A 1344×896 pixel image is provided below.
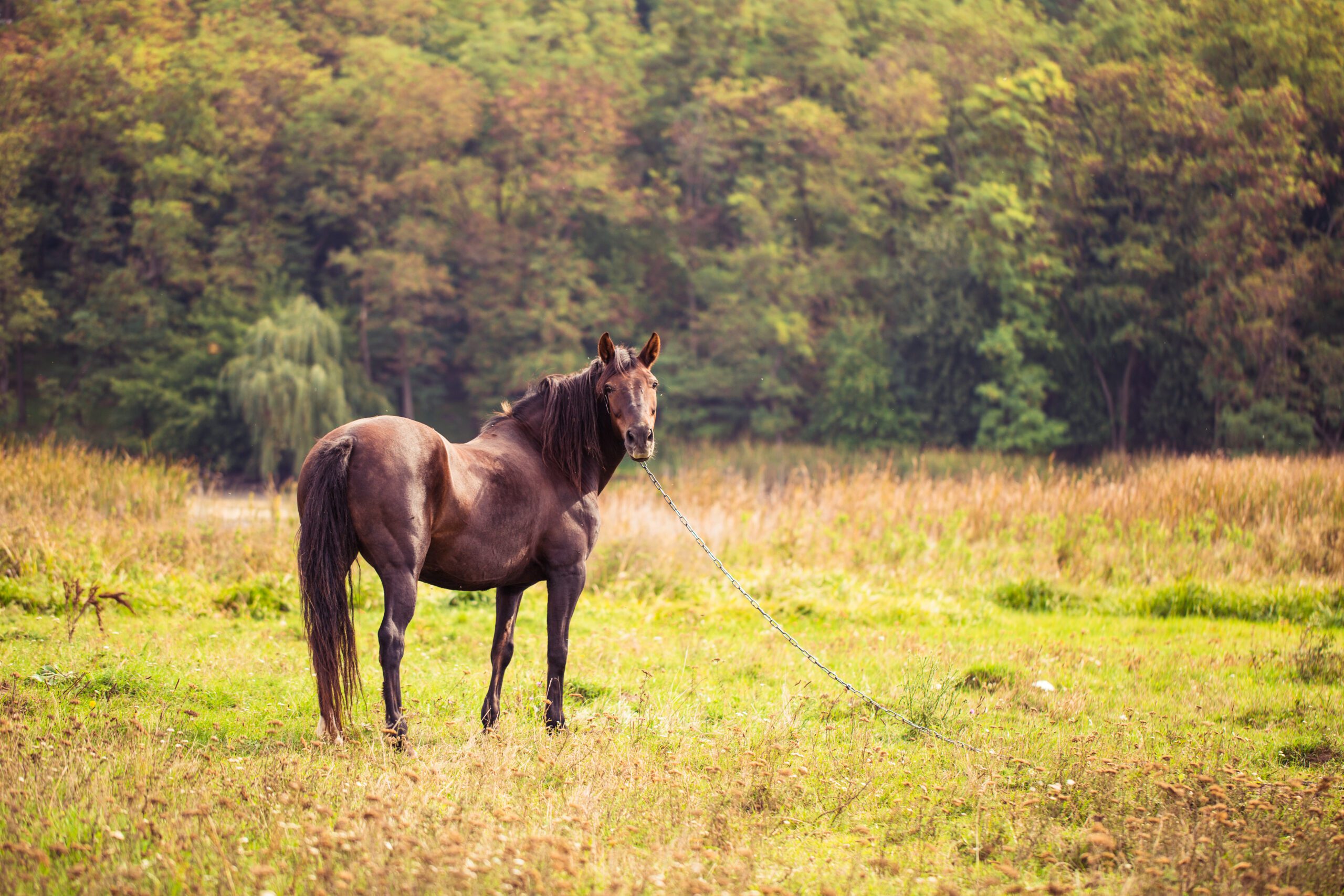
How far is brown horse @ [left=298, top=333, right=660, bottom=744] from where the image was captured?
15.0 feet

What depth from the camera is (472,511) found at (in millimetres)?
4980

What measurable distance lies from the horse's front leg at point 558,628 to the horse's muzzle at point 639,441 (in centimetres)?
66

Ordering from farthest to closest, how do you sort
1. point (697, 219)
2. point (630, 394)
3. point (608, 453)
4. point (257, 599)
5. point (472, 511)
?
point (697, 219), point (257, 599), point (608, 453), point (630, 394), point (472, 511)

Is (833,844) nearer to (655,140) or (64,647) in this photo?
(64,647)

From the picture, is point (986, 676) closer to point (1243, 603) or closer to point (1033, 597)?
point (1033, 597)

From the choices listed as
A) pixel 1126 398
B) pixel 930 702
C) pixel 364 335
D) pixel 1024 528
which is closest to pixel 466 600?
pixel 930 702

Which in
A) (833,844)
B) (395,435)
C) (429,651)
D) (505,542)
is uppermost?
(395,435)

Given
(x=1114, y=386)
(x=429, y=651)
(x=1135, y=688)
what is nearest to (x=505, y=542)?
(x=429, y=651)

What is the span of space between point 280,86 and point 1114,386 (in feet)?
90.8

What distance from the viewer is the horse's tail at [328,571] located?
4.54 metres

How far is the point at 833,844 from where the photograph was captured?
4.00m

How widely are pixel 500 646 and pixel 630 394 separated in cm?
139

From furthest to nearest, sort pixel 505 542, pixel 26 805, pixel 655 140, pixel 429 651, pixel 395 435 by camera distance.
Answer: pixel 655 140, pixel 429 651, pixel 505 542, pixel 395 435, pixel 26 805

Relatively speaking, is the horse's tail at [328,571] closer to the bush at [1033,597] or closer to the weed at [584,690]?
the weed at [584,690]
